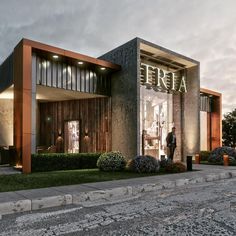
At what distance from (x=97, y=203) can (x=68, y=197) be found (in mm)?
653

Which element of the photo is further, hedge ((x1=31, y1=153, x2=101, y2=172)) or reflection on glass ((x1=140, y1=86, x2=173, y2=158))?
reflection on glass ((x1=140, y1=86, x2=173, y2=158))

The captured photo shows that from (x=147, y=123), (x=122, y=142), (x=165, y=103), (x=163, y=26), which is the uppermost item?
(x=163, y=26)

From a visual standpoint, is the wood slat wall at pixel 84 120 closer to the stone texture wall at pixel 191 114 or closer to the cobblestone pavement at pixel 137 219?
the stone texture wall at pixel 191 114

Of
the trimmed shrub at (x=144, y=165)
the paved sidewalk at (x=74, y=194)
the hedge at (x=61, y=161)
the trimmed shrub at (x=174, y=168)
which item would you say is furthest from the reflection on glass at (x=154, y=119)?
the paved sidewalk at (x=74, y=194)

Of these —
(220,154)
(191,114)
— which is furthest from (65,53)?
(220,154)

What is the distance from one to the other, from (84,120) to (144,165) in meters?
7.00

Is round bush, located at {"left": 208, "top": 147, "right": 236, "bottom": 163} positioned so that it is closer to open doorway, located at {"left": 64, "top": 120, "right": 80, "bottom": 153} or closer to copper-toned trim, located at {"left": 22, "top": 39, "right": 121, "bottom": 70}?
copper-toned trim, located at {"left": 22, "top": 39, "right": 121, "bottom": 70}

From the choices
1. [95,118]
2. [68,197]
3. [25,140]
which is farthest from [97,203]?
[95,118]

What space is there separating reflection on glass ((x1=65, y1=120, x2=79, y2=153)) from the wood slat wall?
38 centimetres

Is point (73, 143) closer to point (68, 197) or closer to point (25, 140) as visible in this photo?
point (25, 140)

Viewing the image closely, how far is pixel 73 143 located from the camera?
18.2m

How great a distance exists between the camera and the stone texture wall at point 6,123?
1744 centimetres

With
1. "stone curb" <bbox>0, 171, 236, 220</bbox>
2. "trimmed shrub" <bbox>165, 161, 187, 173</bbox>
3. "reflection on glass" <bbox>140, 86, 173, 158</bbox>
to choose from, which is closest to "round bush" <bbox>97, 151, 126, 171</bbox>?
"trimmed shrub" <bbox>165, 161, 187, 173</bbox>

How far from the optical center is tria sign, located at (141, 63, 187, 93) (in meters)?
16.4
